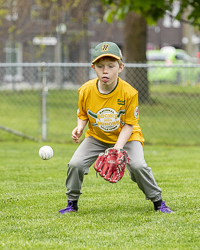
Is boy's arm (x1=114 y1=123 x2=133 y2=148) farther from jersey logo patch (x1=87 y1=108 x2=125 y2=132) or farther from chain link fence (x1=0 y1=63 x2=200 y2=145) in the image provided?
chain link fence (x1=0 y1=63 x2=200 y2=145)

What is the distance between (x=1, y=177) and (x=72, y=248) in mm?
3214

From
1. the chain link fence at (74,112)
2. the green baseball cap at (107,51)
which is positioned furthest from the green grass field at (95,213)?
the chain link fence at (74,112)

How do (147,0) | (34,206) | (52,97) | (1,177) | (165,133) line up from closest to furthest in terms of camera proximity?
(34,206) → (1,177) → (147,0) → (165,133) → (52,97)

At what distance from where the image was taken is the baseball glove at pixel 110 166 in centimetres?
428

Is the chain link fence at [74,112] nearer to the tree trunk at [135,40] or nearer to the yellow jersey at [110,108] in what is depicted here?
the tree trunk at [135,40]

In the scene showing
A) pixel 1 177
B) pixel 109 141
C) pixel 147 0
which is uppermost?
pixel 147 0

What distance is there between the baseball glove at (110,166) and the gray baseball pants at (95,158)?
4.2 inches

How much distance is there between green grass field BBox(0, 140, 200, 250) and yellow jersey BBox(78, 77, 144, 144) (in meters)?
0.80

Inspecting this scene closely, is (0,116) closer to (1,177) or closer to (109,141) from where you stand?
(1,177)

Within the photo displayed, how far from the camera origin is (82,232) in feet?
12.4

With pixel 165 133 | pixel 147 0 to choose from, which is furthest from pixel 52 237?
pixel 165 133

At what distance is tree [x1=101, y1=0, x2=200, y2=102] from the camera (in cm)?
973

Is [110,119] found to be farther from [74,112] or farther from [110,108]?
[74,112]

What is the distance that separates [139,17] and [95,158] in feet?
37.5
